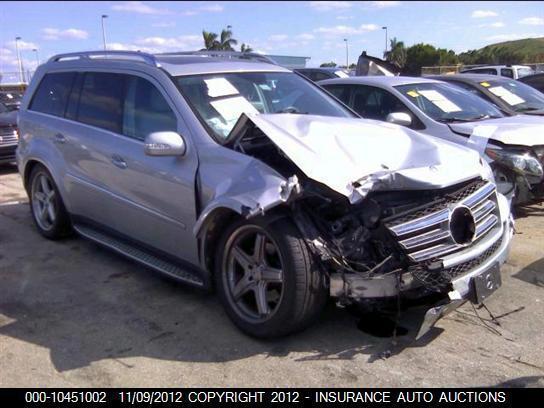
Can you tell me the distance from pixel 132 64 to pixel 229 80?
86 cm

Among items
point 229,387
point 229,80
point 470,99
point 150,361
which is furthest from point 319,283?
point 470,99

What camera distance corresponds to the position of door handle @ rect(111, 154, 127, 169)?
4562 mm

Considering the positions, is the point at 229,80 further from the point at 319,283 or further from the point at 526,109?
the point at 526,109

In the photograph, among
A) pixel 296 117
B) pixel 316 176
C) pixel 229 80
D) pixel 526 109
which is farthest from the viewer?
pixel 526 109

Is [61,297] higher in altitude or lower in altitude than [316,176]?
lower

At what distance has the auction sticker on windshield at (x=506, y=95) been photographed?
8.26m

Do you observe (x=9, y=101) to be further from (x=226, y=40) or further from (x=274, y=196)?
(x=226, y=40)

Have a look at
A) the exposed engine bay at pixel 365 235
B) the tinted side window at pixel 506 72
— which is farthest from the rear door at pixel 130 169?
the tinted side window at pixel 506 72

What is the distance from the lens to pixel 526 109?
8.14 meters

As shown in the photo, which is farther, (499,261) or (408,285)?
(499,261)

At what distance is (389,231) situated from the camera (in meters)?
3.29

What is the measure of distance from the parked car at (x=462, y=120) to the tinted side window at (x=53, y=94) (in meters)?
3.23

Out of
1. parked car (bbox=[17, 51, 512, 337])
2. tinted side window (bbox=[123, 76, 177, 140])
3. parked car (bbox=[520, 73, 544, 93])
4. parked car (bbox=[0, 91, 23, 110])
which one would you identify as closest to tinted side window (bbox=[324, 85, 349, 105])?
parked car (bbox=[17, 51, 512, 337])

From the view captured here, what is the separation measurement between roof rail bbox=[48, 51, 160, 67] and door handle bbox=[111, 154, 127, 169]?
79 cm
